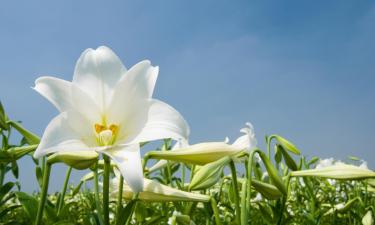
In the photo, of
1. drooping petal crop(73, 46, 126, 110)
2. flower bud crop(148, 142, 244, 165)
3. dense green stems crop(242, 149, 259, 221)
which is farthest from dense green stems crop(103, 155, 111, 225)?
dense green stems crop(242, 149, 259, 221)

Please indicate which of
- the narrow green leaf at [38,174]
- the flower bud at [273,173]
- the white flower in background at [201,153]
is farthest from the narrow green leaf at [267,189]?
the narrow green leaf at [38,174]

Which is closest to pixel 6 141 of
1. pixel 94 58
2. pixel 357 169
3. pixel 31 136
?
pixel 31 136

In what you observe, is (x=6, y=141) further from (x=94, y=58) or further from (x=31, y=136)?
(x=94, y=58)

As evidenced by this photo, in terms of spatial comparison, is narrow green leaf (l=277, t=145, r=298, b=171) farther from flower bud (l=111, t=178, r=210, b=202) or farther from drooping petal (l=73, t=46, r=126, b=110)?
drooping petal (l=73, t=46, r=126, b=110)

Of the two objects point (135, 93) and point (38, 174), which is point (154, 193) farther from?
point (38, 174)

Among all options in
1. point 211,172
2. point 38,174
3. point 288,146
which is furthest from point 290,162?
point 38,174

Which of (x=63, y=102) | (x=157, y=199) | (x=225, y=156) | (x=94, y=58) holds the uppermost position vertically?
(x=94, y=58)
